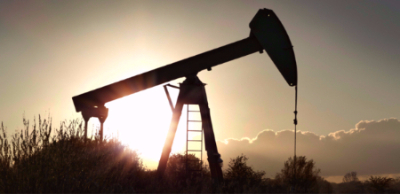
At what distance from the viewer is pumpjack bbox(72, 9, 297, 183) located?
913 cm

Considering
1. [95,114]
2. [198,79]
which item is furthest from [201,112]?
[95,114]

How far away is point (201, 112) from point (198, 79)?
3.33 ft

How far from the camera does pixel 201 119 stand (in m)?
9.73

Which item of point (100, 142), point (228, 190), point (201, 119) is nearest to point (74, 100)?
point (100, 142)

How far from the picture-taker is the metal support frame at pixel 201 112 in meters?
9.52

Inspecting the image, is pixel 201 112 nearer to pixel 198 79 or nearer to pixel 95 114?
pixel 198 79

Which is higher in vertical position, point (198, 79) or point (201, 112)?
point (198, 79)

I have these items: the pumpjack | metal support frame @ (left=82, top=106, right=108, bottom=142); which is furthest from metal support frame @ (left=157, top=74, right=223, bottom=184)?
metal support frame @ (left=82, top=106, right=108, bottom=142)

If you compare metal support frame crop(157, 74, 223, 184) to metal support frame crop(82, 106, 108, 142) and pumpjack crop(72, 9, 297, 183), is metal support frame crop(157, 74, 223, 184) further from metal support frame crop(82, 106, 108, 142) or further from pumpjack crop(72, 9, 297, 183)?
metal support frame crop(82, 106, 108, 142)

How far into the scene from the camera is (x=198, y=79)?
9680 mm

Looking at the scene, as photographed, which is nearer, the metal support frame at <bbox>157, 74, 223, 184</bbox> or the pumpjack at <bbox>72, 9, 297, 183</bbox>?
the pumpjack at <bbox>72, 9, 297, 183</bbox>

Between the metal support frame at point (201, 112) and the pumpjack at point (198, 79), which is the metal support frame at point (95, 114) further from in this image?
the metal support frame at point (201, 112)

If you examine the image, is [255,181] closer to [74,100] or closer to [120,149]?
[120,149]

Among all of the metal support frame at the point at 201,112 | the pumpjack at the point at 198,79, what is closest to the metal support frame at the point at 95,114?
the pumpjack at the point at 198,79
